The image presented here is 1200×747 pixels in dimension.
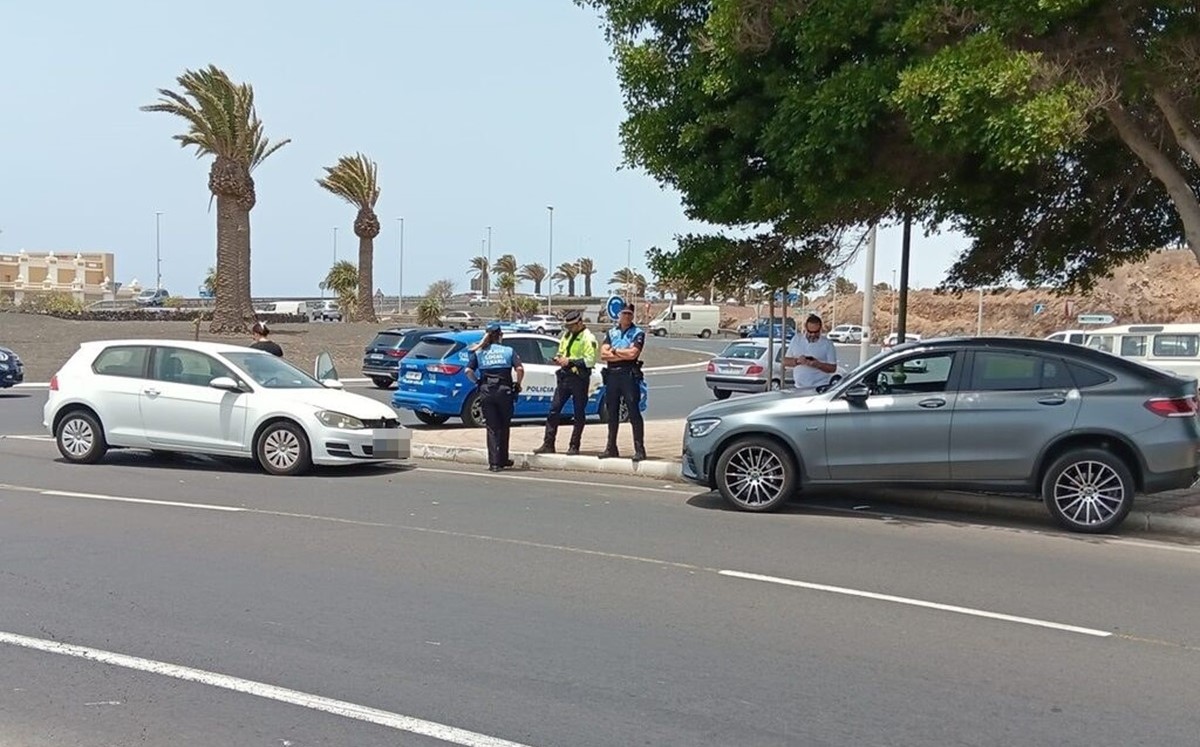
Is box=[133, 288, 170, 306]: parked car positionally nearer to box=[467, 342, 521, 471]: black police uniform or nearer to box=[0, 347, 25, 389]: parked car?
box=[0, 347, 25, 389]: parked car

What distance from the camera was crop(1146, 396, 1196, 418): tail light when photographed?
9.77 m

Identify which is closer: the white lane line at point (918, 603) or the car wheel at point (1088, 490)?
the white lane line at point (918, 603)

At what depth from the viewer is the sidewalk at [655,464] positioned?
10312 millimetres

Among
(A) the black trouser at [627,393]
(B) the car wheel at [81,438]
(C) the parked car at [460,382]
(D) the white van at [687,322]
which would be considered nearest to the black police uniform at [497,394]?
(A) the black trouser at [627,393]

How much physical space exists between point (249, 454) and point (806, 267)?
272 inches

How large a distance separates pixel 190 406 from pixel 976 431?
8466mm

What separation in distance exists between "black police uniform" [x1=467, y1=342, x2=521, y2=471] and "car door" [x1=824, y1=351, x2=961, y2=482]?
4291 millimetres

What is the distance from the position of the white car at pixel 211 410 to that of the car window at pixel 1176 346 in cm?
1903

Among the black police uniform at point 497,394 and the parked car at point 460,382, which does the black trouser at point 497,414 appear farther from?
the parked car at point 460,382

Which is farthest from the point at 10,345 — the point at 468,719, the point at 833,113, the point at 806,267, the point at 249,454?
the point at 468,719

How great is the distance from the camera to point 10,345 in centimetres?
3656

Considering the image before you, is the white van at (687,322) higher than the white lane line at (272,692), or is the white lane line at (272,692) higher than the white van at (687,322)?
the white van at (687,322)

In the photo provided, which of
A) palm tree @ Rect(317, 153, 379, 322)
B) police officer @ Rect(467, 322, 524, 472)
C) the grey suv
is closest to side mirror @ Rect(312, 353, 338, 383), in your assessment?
police officer @ Rect(467, 322, 524, 472)

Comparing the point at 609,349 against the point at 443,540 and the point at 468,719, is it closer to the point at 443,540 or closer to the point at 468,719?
the point at 443,540
